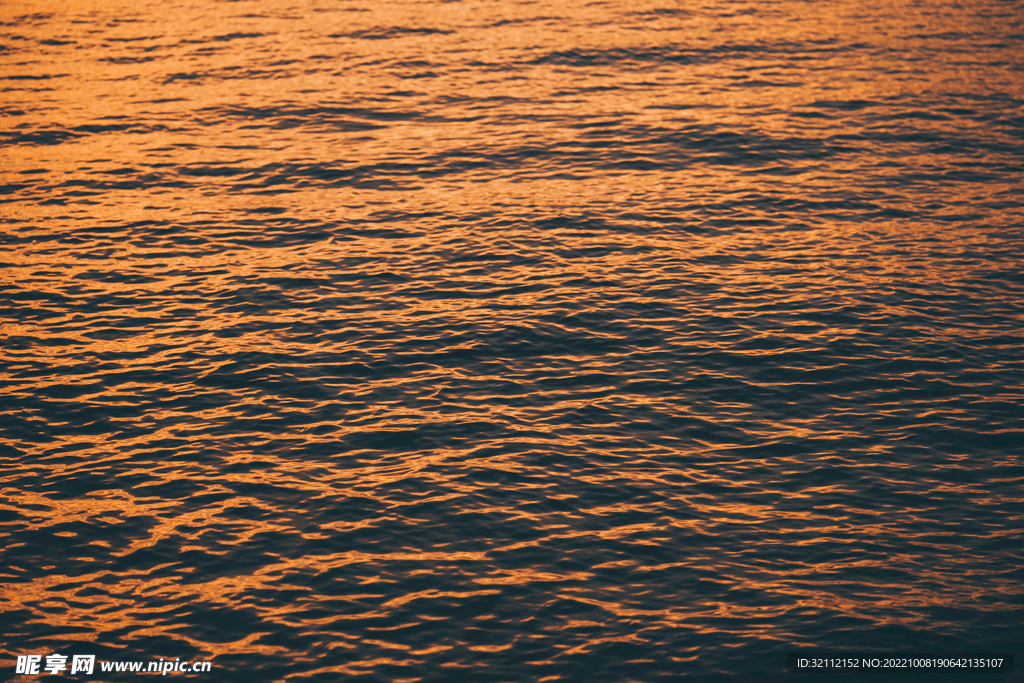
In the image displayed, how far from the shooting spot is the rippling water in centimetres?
2042

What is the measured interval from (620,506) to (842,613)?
565 cm

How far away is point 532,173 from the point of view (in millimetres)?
42281

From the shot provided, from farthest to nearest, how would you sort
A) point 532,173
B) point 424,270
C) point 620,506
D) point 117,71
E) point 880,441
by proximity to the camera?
point 117,71 → point 532,173 → point 424,270 → point 880,441 → point 620,506

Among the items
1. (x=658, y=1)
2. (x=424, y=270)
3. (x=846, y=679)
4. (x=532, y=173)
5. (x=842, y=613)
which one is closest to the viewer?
(x=846, y=679)

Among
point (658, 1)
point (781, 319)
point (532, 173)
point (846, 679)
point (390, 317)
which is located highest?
point (658, 1)

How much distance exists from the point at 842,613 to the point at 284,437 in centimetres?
1472

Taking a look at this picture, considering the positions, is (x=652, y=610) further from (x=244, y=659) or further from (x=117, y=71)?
(x=117, y=71)

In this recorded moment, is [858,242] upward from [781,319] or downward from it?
upward

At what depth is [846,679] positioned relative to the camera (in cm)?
1869

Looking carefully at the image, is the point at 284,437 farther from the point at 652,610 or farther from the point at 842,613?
the point at 842,613

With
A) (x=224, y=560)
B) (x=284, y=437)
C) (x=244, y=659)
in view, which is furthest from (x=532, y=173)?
(x=244, y=659)

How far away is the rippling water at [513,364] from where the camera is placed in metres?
20.4

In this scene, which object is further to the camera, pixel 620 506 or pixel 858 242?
pixel 858 242

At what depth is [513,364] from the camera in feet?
96.1
